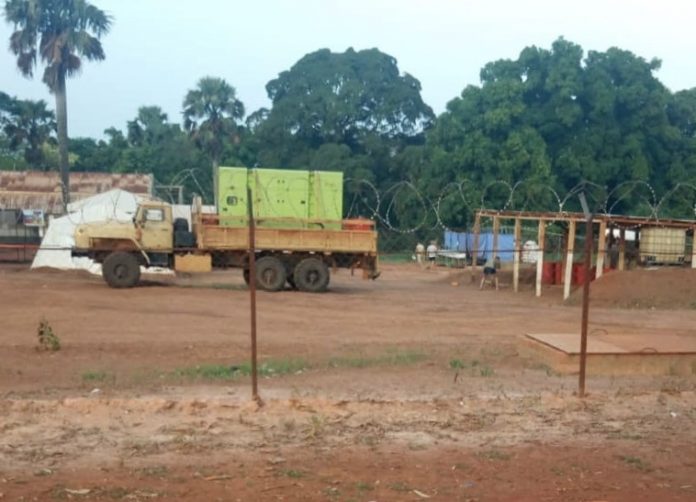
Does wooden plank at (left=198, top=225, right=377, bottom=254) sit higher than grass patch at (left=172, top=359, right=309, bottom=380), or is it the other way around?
wooden plank at (left=198, top=225, right=377, bottom=254)

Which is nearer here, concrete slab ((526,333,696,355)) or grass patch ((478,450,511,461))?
grass patch ((478,450,511,461))

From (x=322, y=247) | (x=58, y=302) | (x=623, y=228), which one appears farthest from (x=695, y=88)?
(x=58, y=302)

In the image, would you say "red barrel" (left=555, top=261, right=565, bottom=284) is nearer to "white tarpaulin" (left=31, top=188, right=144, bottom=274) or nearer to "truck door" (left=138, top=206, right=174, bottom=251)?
"truck door" (left=138, top=206, right=174, bottom=251)

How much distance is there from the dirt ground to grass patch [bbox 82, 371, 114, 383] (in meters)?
0.03

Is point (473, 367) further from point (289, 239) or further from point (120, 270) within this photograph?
point (120, 270)

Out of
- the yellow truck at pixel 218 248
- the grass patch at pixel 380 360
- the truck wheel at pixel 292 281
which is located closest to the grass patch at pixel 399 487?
the grass patch at pixel 380 360

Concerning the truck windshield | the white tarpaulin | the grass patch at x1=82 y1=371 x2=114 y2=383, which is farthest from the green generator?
the grass patch at x1=82 y1=371 x2=114 y2=383

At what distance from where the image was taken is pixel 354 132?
5247 cm

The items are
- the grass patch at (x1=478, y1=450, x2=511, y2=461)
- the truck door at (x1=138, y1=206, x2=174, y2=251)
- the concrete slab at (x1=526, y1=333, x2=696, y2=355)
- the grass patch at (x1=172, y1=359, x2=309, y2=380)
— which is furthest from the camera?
the truck door at (x1=138, y1=206, x2=174, y2=251)

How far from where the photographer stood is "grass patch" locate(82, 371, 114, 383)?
32.3ft

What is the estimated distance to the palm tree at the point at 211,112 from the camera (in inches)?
1886

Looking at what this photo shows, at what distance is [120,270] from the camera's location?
22.6 metres

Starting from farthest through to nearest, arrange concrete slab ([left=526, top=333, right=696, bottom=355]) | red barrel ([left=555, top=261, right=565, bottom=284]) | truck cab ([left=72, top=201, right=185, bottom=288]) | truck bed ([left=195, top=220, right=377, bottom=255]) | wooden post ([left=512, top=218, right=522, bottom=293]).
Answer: red barrel ([left=555, top=261, right=565, bottom=284]), wooden post ([left=512, top=218, right=522, bottom=293]), truck bed ([left=195, top=220, right=377, bottom=255]), truck cab ([left=72, top=201, right=185, bottom=288]), concrete slab ([left=526, top=333, right=696, bottom=355])

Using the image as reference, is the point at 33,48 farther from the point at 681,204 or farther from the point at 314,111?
the point at 681,204
